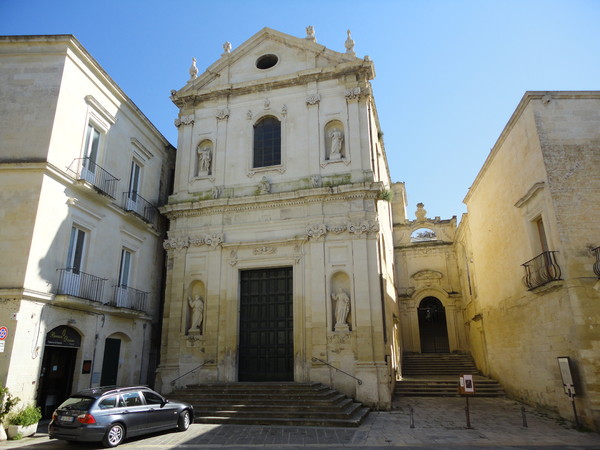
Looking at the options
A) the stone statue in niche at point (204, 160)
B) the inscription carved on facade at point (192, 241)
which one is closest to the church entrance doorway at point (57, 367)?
the inscription carved on facade at point (192, 241)

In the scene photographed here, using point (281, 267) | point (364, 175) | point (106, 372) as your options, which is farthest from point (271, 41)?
point (106, 372)

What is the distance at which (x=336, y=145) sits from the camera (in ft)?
56.5

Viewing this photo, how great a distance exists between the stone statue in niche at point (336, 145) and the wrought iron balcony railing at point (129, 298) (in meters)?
8.75

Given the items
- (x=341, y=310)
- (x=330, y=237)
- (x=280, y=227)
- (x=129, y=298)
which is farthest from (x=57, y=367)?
(x=330, y=237)

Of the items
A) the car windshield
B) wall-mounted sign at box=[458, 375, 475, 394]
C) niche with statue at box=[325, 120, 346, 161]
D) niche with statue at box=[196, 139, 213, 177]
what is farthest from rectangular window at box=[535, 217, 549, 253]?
the car windshield

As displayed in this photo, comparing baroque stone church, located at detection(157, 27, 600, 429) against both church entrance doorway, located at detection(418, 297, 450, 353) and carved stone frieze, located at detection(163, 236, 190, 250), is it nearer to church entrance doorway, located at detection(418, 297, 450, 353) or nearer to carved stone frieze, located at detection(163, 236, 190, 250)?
carved stone frieze, located at detection(163, 236, 190, 250)

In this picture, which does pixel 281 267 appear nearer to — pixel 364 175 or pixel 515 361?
pixel 364 175

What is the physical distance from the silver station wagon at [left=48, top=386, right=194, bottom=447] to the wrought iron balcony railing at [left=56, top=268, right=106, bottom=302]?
3834mm

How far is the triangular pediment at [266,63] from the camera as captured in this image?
18.6 meters

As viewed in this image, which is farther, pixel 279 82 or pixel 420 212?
pixel 420 212

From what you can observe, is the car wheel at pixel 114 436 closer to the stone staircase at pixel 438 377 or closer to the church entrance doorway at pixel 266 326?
the church entrance doorway at pixel 266 326

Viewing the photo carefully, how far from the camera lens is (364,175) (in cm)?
1644

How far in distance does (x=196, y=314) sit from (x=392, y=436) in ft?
28.3

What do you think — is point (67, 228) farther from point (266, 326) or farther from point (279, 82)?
point (279, 82)
